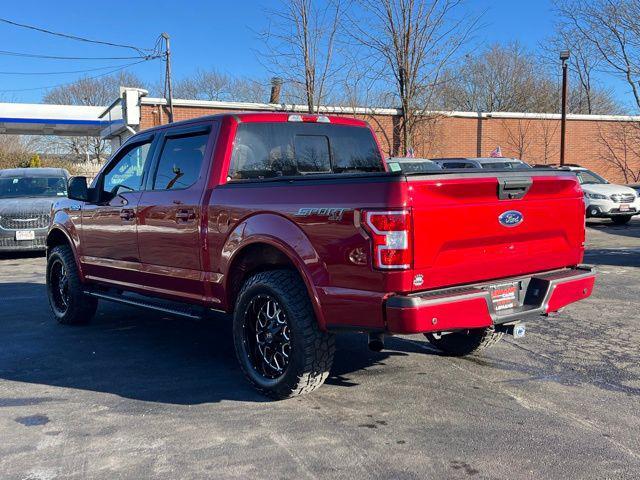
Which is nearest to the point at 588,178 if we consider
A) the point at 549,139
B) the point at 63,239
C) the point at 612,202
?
the point at 612,202

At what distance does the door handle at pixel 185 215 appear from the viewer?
4883 millimetres

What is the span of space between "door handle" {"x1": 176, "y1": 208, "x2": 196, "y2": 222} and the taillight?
5.86ft

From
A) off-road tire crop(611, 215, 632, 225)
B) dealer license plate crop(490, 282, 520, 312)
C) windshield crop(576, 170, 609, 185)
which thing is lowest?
off-road tire crop(611, 215, 632, 225)

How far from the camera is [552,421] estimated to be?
156 inches

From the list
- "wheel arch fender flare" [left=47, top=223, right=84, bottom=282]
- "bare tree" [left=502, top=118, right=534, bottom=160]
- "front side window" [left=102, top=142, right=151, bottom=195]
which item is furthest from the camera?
"bare tree" [left=502, top=118, right=534, bottom=160]

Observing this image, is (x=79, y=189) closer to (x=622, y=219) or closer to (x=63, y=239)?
(x=63, y=239)

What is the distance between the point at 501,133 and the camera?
27.7 metres

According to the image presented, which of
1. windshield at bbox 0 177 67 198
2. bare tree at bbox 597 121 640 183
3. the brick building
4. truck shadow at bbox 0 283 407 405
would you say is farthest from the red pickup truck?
bare tree at bbox 597 121 640 183

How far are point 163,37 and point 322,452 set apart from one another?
28.7 meters

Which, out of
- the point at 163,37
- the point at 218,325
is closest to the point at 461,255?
the point at 218,325

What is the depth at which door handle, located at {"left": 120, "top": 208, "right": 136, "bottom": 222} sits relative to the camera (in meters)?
5.61

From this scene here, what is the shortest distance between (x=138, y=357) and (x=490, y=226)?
3305 millimetres

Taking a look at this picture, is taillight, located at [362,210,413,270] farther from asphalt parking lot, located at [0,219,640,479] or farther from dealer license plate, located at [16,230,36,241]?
dealer license plate, located at [16,230,36,241]

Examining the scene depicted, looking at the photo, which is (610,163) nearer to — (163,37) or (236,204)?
(163,37)
